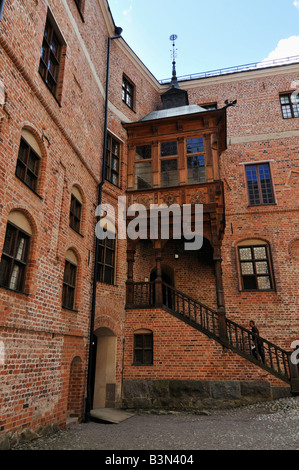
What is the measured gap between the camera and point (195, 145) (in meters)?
13.0

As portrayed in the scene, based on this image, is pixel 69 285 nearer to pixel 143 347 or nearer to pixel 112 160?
pixel 143 347

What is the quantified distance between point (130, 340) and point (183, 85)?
13.6 metres

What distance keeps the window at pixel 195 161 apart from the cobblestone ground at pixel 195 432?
302 inches

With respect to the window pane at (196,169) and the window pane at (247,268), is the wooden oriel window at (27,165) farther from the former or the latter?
the window pane at (247,268)

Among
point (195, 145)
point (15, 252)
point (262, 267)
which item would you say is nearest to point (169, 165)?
point (195, 145)

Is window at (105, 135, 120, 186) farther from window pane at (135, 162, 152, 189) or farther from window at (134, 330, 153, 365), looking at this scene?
window at (134, 330, 153, 365)

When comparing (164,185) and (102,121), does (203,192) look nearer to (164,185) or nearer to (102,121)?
(164,185)

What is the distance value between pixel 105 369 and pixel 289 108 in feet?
46.8

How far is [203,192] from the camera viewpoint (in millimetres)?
11953

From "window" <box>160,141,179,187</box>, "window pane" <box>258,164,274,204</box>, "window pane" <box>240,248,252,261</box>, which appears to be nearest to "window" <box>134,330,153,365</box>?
"window pane" <box>240,248,252,261</box>

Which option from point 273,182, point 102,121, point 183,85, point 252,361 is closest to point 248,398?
point 252,361

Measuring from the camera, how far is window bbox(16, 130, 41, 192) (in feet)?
22.1

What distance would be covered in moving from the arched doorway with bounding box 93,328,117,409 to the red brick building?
0.05 m

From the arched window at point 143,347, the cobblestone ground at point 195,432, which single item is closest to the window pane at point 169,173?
the arched window at point 143,347
